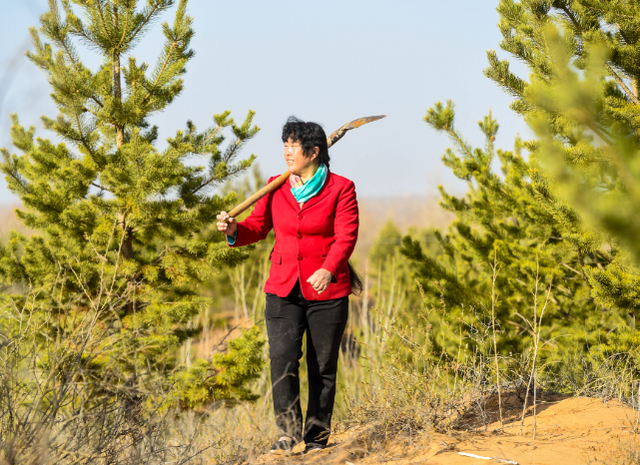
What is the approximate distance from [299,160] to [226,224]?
562mm

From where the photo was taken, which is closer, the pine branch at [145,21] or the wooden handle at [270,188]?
the wooden handle at [270,188]

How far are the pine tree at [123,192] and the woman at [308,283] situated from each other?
81.4 inches

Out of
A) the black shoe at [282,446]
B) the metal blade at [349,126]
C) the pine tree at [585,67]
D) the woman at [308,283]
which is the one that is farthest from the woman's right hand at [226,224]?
the pine tree at [585,67]

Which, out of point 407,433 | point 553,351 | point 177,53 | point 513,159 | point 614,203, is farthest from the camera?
point 513,159

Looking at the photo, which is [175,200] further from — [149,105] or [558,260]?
[558,260]

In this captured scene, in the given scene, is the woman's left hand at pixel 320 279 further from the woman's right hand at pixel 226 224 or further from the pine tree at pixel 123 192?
the pine tree at pixel 123 192

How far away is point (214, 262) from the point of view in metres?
5.69

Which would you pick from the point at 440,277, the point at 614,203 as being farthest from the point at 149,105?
the point at 614,203

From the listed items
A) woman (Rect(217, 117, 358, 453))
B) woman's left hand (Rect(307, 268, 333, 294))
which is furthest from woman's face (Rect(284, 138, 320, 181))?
woman's left hand (Rect(307, 268, 333, 294))

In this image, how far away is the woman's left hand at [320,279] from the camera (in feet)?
10.0

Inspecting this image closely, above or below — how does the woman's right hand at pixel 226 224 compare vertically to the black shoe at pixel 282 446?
above

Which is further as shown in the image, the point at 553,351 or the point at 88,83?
the point at 553,351

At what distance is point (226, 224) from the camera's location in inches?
128

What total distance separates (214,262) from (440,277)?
2.53 meters
